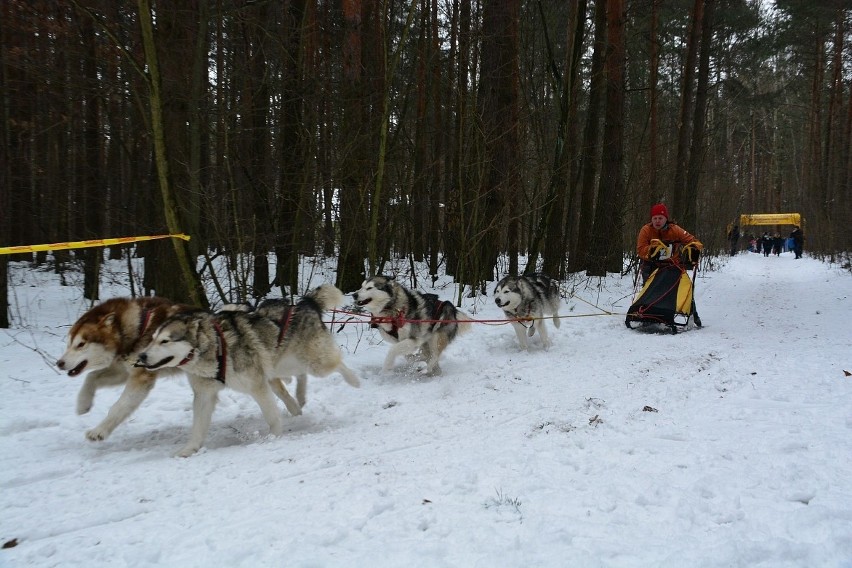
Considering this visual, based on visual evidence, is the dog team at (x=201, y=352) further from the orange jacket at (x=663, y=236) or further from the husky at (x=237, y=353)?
the orange jacket at (x=663, y=236)

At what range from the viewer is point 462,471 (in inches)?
127

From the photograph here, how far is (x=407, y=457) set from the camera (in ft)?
11.7

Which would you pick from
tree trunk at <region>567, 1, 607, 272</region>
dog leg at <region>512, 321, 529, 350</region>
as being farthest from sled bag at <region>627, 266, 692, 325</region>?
tree trunk at <region>567, 1, 607, 272</region>

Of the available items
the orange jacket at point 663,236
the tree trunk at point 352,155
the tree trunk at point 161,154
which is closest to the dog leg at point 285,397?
the tree trunk at point 161,154

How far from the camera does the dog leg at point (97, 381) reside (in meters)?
4.05

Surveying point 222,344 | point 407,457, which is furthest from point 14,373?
point 407,457

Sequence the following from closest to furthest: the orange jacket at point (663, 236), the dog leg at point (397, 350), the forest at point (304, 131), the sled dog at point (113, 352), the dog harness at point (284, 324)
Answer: the sled dog at point (113, 352), the dog harness at point (284, 324), the dog leg at point (397, 350), the forest at point (304, 131), the orange jacket at point (663, 236)

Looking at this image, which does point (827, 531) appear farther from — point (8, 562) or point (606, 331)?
point (606, 331)

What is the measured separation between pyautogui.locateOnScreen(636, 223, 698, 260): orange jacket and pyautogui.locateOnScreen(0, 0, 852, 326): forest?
81.3 inches

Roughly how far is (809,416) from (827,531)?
1.85 meters

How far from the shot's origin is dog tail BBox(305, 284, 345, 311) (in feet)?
16.6

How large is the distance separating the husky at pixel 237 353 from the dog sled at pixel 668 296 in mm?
5758

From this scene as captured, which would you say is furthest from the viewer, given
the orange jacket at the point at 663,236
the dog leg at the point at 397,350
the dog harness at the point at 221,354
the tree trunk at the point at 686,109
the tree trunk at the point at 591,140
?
the tree trunk at the point at 686,109

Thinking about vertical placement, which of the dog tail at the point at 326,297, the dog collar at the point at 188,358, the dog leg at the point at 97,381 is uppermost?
the dog tail at the point at 326,297
